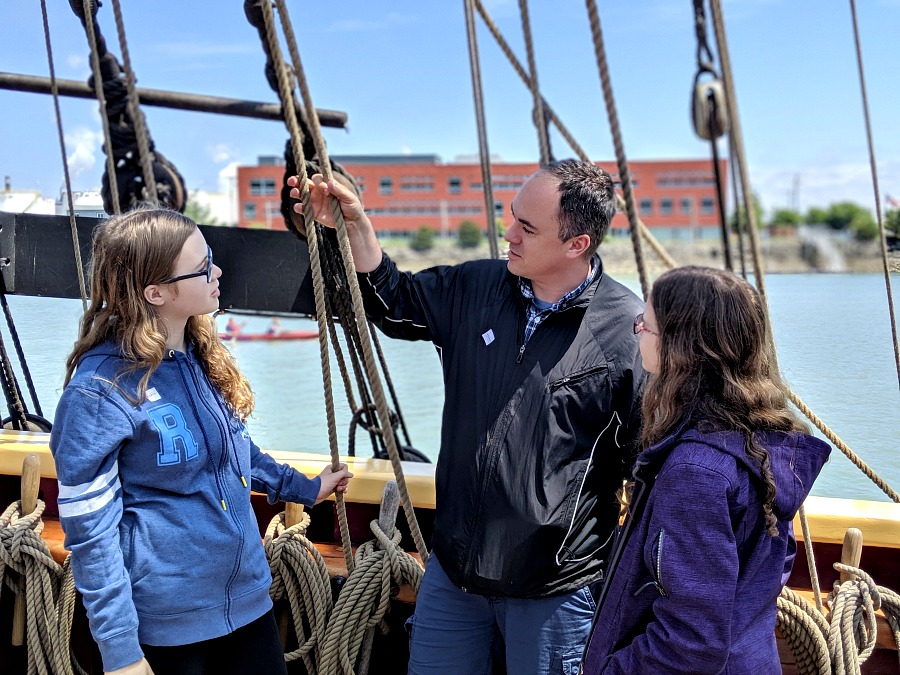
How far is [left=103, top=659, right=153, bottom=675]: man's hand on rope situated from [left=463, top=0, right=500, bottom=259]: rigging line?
139cm

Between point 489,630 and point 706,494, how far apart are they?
1.96ft

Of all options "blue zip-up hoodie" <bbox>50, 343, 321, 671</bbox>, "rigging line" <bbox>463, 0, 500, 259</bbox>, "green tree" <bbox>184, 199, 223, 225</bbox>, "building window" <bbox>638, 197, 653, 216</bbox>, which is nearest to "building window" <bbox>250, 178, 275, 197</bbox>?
"green tree" <bbox>184, 199, 223, 225</bbox>

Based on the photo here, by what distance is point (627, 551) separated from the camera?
1125 mm

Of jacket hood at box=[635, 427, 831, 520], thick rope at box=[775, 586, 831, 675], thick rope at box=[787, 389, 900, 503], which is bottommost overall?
thick rope at box=[775, 586, 831, 675]

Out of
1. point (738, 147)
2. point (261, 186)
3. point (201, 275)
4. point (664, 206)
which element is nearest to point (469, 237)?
point (261, 186)

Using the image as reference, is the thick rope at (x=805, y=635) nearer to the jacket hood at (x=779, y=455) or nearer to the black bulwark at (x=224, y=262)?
the jacket hood at (x=779, y=455)

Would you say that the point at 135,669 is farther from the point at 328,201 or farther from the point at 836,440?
the point at 836,440

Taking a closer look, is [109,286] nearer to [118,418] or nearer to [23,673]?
[118,418]

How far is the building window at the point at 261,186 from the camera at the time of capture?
1284 inches

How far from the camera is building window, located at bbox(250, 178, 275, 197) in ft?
107

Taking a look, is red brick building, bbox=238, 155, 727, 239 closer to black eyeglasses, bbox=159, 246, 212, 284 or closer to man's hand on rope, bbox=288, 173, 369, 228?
man's hand on rope, bbox=288, 173, 369, 228

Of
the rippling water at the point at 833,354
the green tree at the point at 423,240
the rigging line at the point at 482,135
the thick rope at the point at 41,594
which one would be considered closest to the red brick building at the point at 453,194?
the green tree at the point at 423,240

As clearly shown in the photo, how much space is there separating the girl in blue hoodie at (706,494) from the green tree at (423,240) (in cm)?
3629

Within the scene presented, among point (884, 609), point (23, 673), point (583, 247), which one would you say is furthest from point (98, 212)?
point (884, 609)
